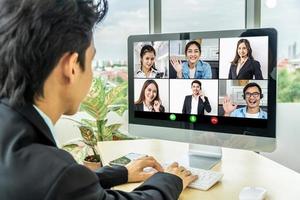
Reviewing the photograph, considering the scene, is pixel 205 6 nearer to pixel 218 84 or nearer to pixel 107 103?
pixel 107 103

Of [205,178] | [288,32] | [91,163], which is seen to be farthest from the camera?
[288,32]

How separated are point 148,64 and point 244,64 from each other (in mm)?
474

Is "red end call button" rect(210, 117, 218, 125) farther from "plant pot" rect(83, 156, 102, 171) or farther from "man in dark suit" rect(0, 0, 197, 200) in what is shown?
"plant pot" rect(83, 156, 102, 171)

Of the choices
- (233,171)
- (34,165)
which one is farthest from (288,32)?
(34,165)

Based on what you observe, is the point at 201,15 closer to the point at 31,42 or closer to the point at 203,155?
the point at 203,155

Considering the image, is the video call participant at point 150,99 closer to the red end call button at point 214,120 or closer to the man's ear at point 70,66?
the red end call button at point 214,120

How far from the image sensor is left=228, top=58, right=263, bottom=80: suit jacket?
1.45 m

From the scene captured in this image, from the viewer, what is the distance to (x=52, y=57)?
845 mm

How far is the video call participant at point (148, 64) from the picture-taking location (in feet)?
5.63

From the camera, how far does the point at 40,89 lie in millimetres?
854

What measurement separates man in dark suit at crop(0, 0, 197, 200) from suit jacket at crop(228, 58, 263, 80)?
0.74 metres

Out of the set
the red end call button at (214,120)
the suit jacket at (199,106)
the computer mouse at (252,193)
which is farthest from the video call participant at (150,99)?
the computer mouse at (252,193)

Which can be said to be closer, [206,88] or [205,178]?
[205,178]

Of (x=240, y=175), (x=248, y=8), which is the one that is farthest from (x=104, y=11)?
(x=248, y=8)
